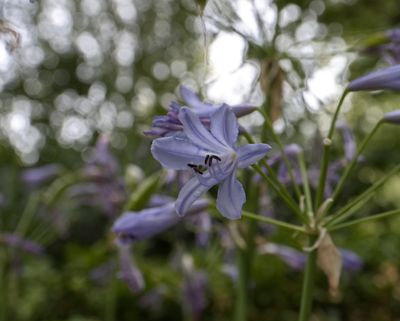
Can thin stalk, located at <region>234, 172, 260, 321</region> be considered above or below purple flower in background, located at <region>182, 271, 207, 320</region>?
above

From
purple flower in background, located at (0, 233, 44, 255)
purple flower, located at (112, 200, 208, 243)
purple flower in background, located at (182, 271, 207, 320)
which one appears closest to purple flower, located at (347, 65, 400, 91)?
purple flower, located at (112, 200, 208, 243)

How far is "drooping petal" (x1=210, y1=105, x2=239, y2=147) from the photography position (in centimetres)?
125

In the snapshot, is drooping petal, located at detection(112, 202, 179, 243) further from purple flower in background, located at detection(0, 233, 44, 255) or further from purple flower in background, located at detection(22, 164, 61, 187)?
purple flower in background, located at detection(22, 164, 61, 187)

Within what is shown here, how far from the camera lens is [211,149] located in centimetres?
135

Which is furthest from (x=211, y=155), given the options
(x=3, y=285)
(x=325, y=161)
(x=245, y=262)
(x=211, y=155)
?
(x=3, y=285)

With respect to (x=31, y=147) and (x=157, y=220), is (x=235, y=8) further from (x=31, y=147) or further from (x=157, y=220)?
(x=31, y=147)

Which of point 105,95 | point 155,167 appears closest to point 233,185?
point 155,167

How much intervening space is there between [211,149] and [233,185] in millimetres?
120

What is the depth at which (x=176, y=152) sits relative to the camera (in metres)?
1.32

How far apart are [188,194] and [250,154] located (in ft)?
0.53

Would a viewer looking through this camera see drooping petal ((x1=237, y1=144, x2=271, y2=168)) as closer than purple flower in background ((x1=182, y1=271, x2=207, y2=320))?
Yes

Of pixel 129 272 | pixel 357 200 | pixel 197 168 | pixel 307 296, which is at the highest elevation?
pixel 197 168

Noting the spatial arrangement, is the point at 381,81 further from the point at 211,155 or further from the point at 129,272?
the point at 129,272

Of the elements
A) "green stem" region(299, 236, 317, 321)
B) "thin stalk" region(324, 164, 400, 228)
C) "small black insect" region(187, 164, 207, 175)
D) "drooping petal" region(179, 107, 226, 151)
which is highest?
"drooping petal" region(179, 107, 226, 151)
